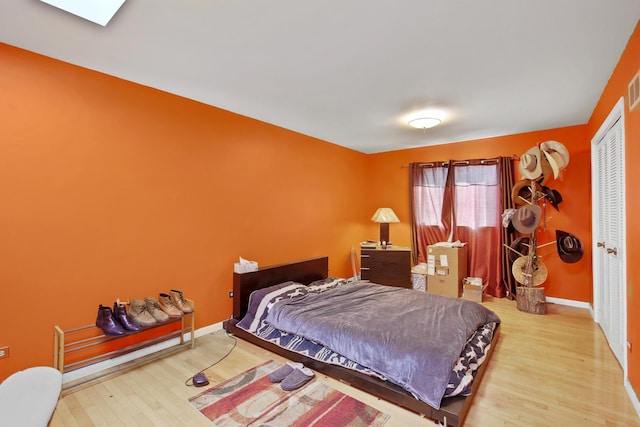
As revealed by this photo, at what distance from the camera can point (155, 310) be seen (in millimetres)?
2701

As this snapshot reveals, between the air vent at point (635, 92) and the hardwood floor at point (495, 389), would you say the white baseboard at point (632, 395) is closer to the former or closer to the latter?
the hardwood floor at point (495, 389)

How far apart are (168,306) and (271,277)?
3.81 feet

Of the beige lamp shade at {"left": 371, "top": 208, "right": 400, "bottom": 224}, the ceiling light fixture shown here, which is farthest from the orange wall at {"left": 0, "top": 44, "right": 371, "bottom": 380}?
the beige lamp shade at {"left": 371, "top": 208, "right": 400, "bottom": 224}

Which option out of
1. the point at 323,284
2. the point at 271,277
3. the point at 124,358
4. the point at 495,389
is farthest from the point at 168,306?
the point at 495,389

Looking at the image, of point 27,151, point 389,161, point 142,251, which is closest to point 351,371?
point 142,251

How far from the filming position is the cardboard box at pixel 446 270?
4.56 m

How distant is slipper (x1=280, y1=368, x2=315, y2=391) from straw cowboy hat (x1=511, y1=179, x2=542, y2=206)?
3666mm

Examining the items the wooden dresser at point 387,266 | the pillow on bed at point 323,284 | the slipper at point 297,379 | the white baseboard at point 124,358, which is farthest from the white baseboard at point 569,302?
the white baseboard at point 124,358

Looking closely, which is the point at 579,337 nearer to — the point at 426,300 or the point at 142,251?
the point at 426,300

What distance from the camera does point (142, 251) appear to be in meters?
2.83

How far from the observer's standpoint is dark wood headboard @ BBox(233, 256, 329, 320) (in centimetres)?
332

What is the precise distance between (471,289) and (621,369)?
1.98 meters

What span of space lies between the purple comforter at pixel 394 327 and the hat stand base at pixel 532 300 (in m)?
1.22

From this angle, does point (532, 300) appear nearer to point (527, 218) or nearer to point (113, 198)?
point (527, 218)
